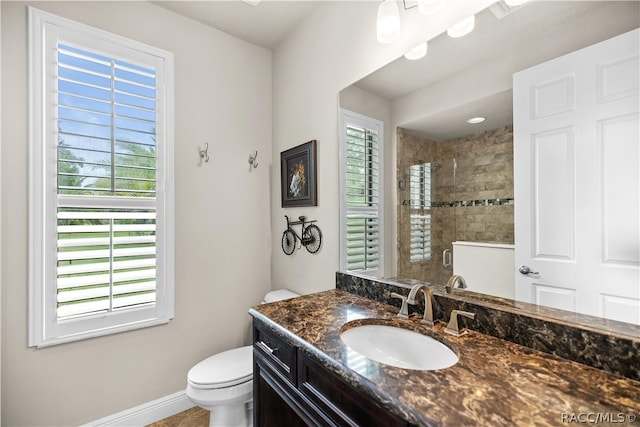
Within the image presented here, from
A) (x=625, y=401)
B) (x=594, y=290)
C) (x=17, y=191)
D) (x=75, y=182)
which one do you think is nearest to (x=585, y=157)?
(x=594, y=290)

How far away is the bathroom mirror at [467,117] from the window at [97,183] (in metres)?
1.45

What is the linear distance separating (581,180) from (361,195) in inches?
35.6

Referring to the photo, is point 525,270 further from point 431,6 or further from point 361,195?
point 431,6

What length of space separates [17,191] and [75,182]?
0.23m

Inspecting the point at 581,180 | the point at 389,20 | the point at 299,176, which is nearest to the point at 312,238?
the point at 299,176

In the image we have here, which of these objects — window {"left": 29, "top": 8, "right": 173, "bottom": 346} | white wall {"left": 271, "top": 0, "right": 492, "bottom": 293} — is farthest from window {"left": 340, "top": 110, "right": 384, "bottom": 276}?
window {"left": 29, "top": 8, "right": 173, "bottom": 346}

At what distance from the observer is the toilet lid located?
1.48 meters

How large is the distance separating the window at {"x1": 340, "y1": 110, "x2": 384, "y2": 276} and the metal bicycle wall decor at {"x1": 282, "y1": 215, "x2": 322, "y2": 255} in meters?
0.24

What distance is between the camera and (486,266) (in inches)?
39.0

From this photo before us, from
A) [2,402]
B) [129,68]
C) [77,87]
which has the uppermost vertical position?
[129,68]

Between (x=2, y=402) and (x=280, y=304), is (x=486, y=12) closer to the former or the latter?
A: (x=280, y=304)

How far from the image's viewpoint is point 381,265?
4.63 feet

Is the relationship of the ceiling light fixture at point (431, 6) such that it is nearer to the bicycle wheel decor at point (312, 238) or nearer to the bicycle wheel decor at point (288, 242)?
the bicycle wheel decor at point (312, 238)

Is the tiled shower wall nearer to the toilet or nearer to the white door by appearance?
the white door
